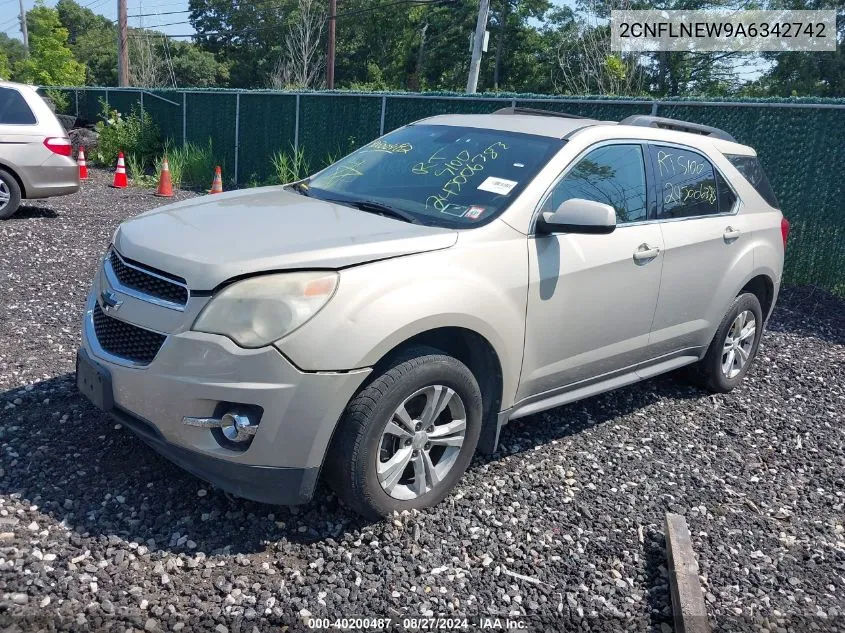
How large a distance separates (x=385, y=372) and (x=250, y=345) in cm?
57

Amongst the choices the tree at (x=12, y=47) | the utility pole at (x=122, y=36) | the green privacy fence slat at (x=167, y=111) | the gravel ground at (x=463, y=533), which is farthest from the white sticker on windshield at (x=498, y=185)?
the tree at (x=12, y=47)

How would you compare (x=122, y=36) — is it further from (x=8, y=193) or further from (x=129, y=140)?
(x=8, y=193)

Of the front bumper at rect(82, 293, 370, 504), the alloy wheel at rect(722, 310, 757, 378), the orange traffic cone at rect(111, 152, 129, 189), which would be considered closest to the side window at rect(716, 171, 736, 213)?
the alloy wheel at rect(722, 310, 757, 378)

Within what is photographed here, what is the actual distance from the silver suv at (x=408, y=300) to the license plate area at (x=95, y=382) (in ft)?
0.05

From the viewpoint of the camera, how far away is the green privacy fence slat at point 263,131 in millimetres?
15098

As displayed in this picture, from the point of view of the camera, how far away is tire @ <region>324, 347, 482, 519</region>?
10.1 ft

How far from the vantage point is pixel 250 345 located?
2.89 meters

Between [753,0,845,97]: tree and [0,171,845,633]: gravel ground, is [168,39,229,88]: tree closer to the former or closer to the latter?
[753,0,845,97]: tree

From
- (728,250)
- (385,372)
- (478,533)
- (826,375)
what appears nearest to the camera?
(385,372)

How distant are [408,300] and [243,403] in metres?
0.77

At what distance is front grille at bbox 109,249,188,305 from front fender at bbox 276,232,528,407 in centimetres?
51

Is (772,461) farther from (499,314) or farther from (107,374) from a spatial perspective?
(107,374)

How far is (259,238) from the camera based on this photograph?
3242 millimetres

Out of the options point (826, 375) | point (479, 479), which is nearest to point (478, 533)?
point (479, 479)
